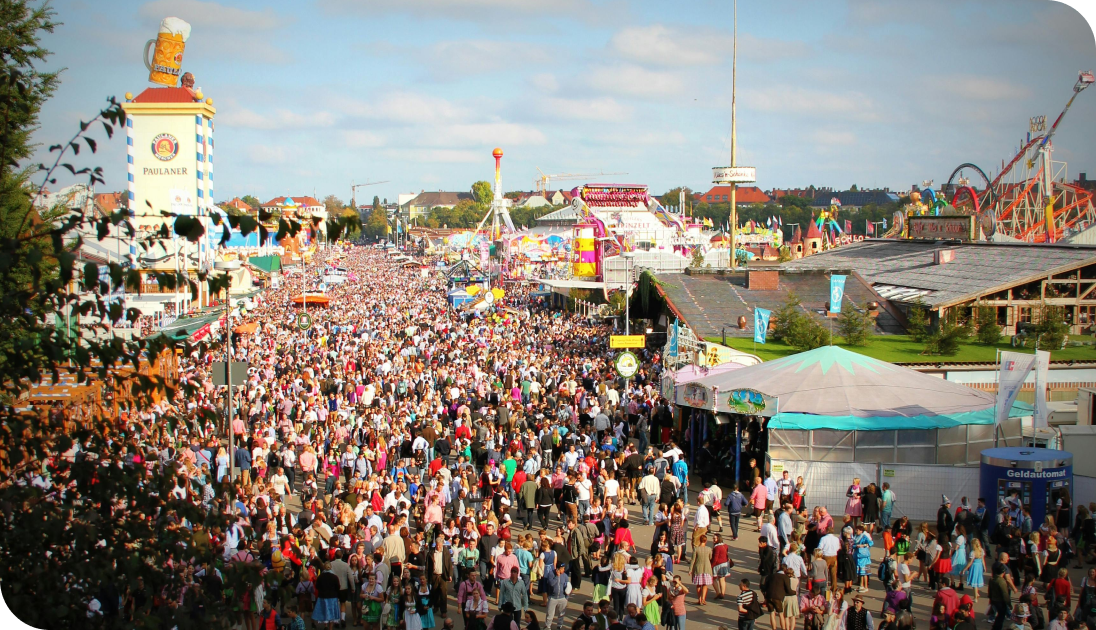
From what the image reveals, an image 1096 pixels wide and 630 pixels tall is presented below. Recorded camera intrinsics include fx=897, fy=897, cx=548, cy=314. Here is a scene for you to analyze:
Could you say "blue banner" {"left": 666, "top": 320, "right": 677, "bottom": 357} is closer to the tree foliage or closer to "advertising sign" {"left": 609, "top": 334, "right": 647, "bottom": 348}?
"advertising sign" {"left": 609, "top": 334, "right": 647, "bottom": 348}

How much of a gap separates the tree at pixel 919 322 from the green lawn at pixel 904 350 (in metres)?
0.21

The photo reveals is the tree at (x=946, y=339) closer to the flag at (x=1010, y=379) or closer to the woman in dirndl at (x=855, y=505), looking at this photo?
the flag at (x=1010, y=379)

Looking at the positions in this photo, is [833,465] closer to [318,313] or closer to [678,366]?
[678,366]

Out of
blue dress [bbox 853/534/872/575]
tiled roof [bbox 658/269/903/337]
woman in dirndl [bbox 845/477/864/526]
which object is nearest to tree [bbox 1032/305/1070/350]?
tiled roof [bbox 658/269/903/337]

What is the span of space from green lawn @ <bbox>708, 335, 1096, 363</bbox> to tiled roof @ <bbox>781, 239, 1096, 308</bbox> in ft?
5.34

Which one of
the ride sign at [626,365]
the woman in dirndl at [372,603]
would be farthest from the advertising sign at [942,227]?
the woman in dirndl at [372,603]

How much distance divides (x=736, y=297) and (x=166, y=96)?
4411 cm

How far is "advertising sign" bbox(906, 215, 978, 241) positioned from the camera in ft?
125

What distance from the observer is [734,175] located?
147 feet

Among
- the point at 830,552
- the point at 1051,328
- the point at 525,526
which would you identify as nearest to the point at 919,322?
the point at 1051,328

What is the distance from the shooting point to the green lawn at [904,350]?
23.0 m

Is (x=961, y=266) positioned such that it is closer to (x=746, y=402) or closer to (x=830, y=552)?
(x=746, y=402)

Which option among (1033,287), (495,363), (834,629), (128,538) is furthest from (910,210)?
(128,538)

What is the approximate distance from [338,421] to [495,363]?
386 inches
